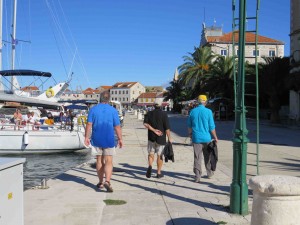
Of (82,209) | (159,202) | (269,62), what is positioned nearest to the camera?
(82,209)

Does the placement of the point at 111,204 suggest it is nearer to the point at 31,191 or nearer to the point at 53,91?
the point at 31,191

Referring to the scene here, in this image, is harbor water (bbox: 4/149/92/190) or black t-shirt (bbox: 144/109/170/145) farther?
harbor water (bbox: 4/149/92/190)

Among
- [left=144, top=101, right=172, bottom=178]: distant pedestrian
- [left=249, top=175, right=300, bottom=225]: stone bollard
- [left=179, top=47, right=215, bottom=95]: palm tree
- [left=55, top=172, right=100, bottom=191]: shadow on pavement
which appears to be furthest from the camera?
[left=179, top=47, right=215, bottom=95]: palm tree

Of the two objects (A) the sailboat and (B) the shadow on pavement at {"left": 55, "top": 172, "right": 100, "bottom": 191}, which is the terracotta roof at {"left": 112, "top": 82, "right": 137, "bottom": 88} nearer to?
(A) the sailboat

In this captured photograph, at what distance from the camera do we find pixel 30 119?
2216 cm

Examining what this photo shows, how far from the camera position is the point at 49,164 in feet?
55.7

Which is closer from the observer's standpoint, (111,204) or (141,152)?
(111,204)

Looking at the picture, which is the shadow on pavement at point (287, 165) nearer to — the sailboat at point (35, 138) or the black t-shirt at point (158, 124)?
the black t-shirt at point (158, 124)

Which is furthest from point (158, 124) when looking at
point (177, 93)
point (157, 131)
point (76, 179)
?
point (177, 93)

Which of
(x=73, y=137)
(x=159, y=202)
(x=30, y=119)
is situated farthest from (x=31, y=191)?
(x=30, y=119)

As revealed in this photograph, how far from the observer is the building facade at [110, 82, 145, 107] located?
186125mm

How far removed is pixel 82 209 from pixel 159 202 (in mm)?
1321

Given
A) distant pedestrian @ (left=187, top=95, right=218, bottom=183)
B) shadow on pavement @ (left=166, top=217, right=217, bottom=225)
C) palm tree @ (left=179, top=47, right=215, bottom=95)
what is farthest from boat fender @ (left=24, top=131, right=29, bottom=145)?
palm tree @ (left=179, top=47, right=215, bottom=95)

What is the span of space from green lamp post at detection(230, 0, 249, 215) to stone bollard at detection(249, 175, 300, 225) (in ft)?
5.54
